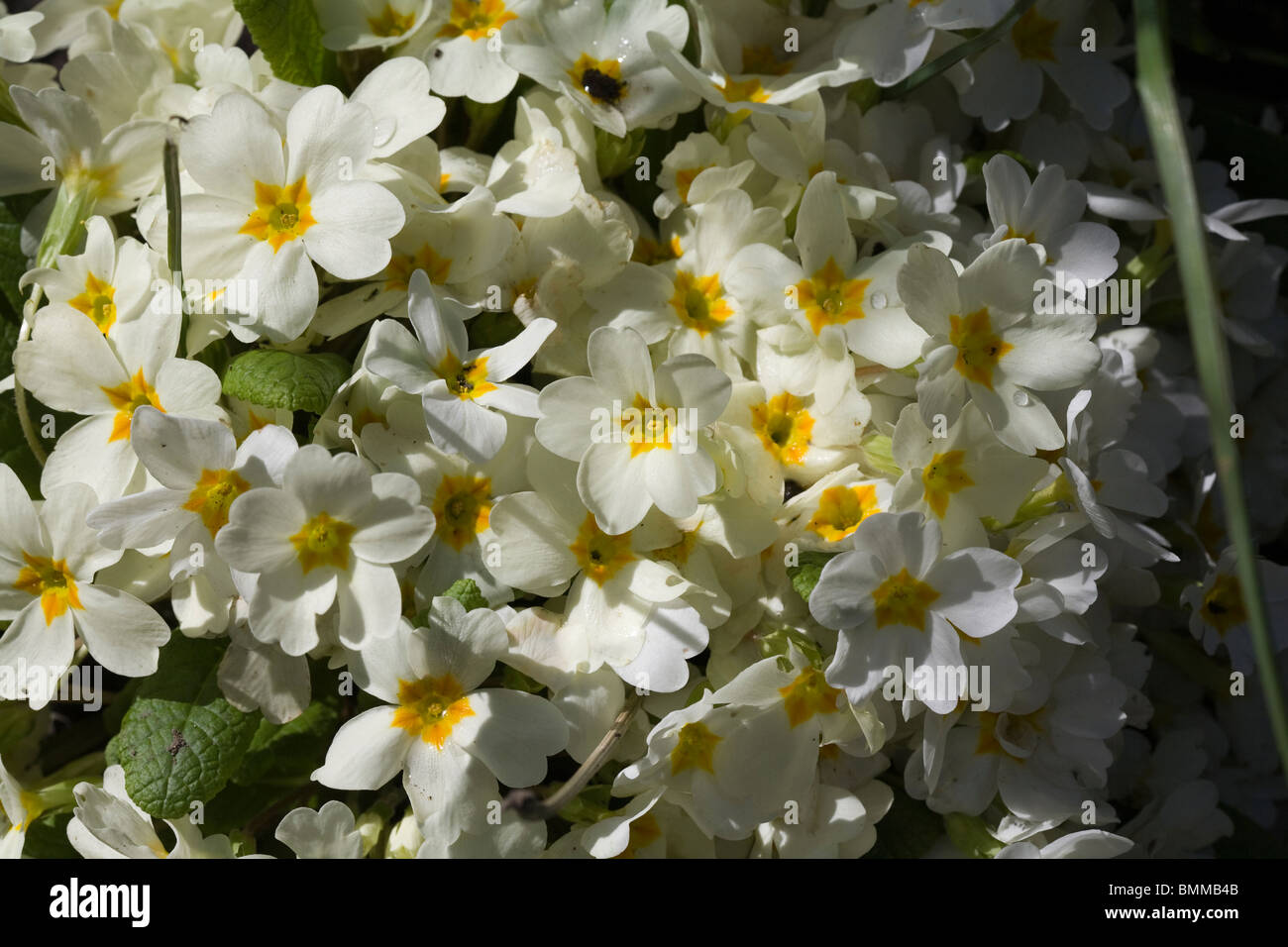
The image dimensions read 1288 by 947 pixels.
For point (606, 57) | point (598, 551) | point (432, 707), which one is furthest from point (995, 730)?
point (606, 57)

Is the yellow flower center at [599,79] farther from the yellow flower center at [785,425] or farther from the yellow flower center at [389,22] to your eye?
the yellow flower center at [785,425]

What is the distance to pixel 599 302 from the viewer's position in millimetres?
1071

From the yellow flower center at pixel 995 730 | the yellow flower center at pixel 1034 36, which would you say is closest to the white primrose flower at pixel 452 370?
the yellow flower center at pixel 995 730

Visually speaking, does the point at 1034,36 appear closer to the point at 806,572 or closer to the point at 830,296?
the point at 830,296

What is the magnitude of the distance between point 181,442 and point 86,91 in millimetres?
518

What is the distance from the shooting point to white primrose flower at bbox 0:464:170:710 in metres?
0.95

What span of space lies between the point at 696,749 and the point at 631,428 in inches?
11.8

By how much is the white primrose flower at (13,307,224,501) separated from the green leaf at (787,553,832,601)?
0.53 meters

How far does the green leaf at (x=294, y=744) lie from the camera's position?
3.54 feet

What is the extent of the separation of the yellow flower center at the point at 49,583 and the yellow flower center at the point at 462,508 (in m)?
0.32

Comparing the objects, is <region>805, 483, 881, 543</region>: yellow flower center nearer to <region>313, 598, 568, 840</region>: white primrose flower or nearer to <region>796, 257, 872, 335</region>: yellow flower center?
<region>796, 257, 872, 335</region>: yellow flower center

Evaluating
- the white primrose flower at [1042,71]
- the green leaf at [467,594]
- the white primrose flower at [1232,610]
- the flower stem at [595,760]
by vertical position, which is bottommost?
the white primrose flower at [1232,610]

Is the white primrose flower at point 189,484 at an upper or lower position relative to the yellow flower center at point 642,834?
upper

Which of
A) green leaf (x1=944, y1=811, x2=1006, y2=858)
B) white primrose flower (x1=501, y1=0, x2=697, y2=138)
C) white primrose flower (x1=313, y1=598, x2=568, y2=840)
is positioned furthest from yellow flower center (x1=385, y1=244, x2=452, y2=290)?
green leaf (x1=944, y1=811, x2=1006, y2=858)
